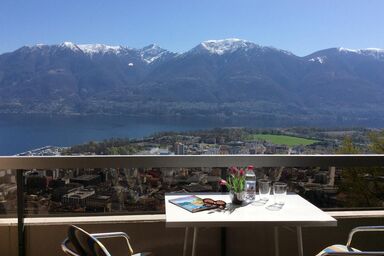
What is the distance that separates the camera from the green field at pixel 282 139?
3.73 metres

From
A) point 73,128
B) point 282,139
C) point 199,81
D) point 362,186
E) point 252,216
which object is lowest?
point 362,186

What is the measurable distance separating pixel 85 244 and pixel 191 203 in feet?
2.89

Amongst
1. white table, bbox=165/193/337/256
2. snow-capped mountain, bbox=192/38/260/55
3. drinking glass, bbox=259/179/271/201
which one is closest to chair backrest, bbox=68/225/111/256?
white table, bbox=165/193/337/256

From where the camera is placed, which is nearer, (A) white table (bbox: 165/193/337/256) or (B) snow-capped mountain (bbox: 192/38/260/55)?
(A) white table (bbox: 165/193/337/256)

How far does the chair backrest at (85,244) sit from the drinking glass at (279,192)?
1.27 metres

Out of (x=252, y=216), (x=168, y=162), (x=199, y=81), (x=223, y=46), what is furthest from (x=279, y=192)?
(x=223, y=46)

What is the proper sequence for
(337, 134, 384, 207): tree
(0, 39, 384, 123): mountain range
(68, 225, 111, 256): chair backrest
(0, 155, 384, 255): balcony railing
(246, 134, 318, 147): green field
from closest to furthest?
(68, 225, 111, 256): chair backrest, (0, 155, 384, 255): balcony railing, (337, 134, 384, 207): tree, (246, 134, 318, 147): green field, (0, 39, 384, 123): mountain range

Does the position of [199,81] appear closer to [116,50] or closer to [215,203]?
[116,50]

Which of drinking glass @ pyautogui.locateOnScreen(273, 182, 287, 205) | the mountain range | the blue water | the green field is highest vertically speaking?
the mountain range

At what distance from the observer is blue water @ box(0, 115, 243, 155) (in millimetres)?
3590

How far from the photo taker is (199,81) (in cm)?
446

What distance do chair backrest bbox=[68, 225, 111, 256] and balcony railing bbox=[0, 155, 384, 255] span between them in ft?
4.50

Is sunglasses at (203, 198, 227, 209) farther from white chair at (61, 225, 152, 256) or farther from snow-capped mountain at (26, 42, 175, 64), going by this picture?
snow-capped mountain at (26, 42, 175, 64)

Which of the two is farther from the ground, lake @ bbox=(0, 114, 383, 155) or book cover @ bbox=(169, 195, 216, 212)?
lake @ bbox=(0, 114, 383, 155)
